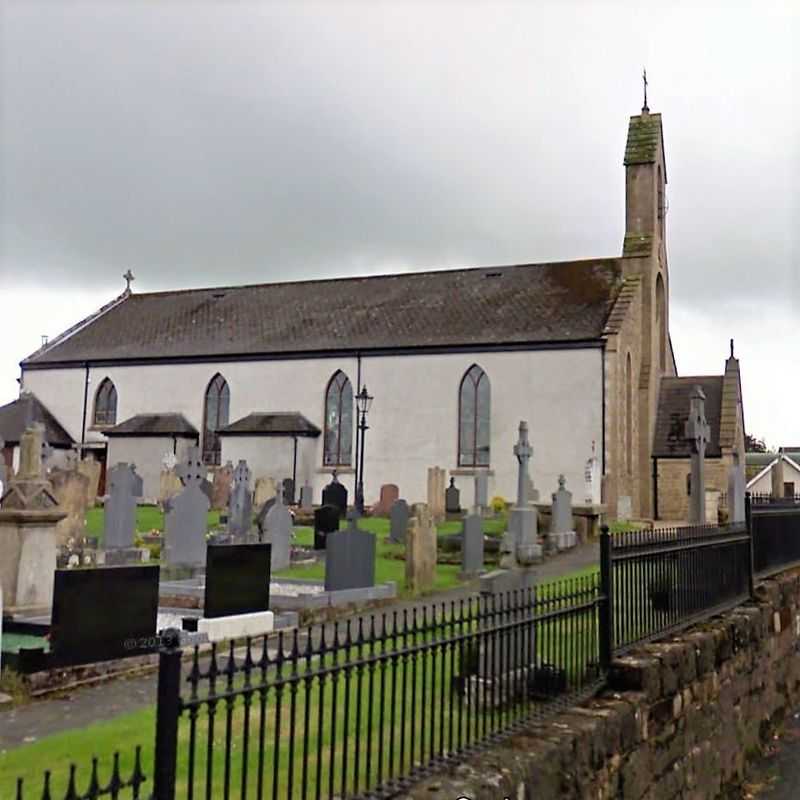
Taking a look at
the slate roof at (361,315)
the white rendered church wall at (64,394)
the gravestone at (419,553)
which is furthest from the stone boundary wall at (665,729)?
the white rendered church wall at (64,394)

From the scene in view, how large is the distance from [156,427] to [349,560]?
25.7 meters

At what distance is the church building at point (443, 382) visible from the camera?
31312 millimetres

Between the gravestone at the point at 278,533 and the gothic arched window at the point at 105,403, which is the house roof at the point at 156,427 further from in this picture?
the gravestone at the point at 278,533

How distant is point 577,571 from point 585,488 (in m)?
13.0

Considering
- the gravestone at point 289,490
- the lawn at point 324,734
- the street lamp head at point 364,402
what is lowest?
the lawn at point 324,734

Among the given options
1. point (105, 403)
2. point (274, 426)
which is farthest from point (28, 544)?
point (105, 403)

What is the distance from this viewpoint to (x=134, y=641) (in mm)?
9086

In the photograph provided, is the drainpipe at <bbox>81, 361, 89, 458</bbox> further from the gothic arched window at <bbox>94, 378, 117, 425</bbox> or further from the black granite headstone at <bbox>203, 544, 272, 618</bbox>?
the black granite headstone at <bbox>203, 544, 272, 618</bbox>

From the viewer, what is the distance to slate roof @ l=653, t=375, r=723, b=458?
3284 centimetres

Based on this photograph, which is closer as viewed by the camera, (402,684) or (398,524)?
(402,684)

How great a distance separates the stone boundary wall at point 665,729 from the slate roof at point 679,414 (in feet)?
68.6

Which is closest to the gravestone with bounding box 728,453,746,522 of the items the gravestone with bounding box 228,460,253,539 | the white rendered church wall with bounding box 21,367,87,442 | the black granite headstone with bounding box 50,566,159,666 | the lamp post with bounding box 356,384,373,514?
the gravestone with bounding box 228,460,253,539

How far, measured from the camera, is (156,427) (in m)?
36.6

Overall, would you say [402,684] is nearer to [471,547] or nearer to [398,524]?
[471,547]
